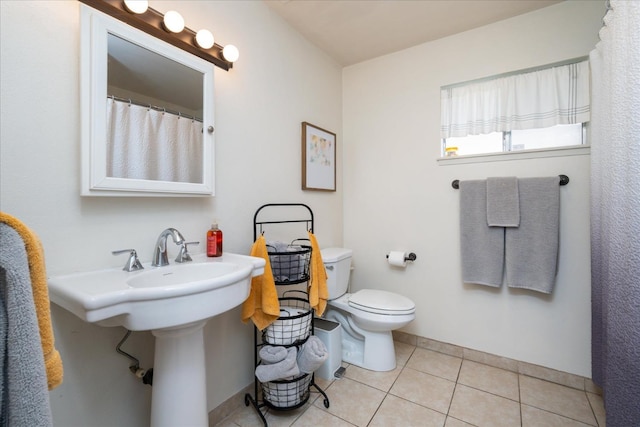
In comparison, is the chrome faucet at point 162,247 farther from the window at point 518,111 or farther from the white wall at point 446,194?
the window at point 518,111

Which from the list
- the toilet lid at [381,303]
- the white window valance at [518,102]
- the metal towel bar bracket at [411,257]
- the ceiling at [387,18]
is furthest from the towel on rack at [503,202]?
the ceiling at [387,18]

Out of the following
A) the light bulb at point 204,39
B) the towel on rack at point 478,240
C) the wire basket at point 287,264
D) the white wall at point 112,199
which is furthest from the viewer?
the towel on rack at point 478,240

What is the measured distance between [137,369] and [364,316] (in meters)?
1.22

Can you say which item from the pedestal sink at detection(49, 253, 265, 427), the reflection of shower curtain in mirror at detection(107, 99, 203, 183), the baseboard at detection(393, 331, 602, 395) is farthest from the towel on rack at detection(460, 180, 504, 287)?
the reflection of shower curtain in mirror at detection(107, 99, 203, 183)

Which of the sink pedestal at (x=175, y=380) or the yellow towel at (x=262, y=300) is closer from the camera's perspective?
the sink pedestal at (x=175, y=380)

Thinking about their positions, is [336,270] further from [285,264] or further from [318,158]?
[318,158]

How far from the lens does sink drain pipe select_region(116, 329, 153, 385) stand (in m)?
1.10

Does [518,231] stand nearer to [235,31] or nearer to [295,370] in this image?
[295,370]

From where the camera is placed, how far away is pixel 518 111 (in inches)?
73.5

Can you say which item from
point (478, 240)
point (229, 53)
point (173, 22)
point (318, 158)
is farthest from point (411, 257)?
point (173, 22)

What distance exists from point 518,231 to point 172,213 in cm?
199

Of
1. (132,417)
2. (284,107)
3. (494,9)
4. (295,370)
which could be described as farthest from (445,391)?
(494,9)

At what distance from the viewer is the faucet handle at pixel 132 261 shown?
1057 millimetres

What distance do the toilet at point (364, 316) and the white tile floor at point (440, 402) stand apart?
0.29ft
